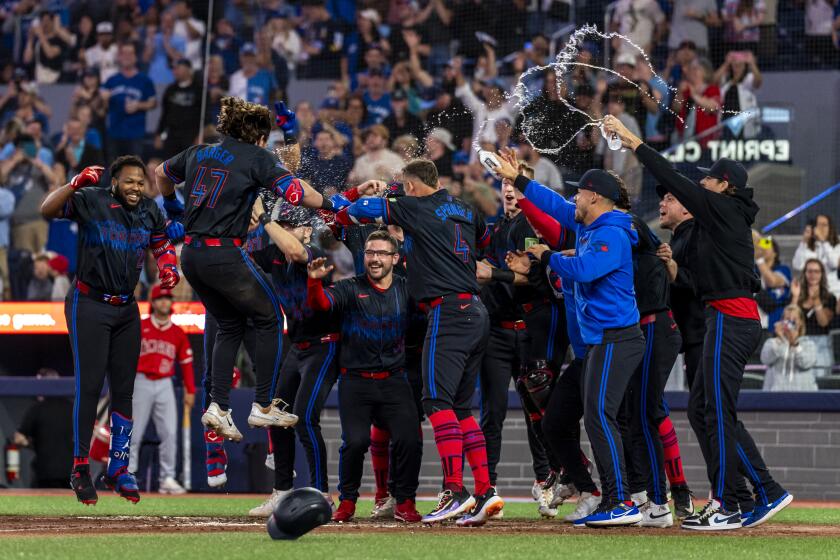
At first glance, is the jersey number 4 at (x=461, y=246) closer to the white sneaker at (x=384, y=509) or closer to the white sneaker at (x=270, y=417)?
the white sneaker at (x=270, y=417)

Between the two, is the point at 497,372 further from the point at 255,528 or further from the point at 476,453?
the point at 255,528

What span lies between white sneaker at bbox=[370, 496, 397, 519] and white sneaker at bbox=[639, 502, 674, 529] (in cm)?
167

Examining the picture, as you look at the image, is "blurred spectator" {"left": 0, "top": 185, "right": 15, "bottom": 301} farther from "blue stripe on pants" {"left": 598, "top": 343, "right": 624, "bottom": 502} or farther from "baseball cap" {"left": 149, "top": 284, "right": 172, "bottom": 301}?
"blue stripe on pants" {"left": 598, "top": 343, "right": 624, "bottom": 502}

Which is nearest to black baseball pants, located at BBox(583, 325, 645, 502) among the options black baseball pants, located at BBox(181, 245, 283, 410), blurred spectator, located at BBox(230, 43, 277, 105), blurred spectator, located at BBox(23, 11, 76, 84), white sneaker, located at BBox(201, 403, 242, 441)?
black baseball pants, located at BBox(181, 245, 283, 410)

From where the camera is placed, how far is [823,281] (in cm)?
1149

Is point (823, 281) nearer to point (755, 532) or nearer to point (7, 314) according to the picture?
point (755, 532)

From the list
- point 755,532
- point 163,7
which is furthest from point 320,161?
point 755,532

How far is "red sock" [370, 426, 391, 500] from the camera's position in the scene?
27.4ft

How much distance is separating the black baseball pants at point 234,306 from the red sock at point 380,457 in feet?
2.91

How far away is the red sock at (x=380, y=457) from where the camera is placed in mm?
8359

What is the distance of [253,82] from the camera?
15.7m

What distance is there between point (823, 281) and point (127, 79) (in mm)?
9057

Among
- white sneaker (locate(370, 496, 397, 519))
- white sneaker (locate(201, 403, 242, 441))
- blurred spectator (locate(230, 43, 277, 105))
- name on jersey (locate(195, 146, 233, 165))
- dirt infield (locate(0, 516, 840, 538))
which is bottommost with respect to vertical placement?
white sneaker (locate(370, 496, 397, 519))

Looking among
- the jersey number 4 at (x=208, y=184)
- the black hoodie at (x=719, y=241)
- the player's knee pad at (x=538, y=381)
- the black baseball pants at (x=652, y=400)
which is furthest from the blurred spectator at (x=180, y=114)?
the black hoodie at (x=719, y=241)
